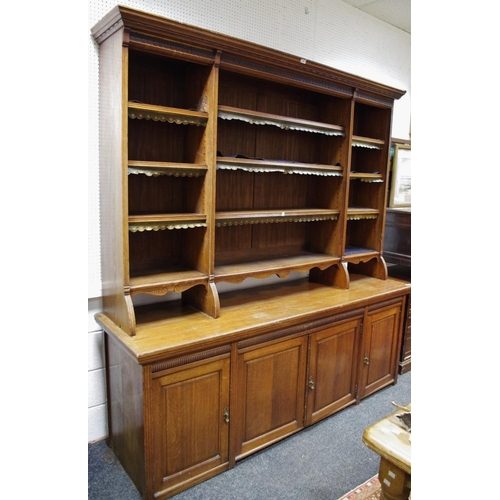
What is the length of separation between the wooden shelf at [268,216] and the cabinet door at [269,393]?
2.62 ft

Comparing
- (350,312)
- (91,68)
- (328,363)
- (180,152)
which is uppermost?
(91,68)

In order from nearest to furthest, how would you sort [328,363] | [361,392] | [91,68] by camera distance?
[91,68]
[328,363]
[361,392]

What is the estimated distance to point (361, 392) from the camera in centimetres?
320

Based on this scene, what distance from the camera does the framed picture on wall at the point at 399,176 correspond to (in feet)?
13.3

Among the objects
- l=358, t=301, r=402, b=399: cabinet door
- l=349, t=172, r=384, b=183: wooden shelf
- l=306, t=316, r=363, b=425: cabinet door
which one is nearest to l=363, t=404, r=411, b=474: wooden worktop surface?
l=306, t=316, r=363, b=425: cabinet door

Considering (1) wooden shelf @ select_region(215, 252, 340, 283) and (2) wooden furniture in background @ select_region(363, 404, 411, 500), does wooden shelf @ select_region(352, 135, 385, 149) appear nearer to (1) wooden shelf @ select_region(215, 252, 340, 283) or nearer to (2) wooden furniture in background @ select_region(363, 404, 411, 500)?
(1) wooden shelf @ select_region(215, 252, 340, 283)

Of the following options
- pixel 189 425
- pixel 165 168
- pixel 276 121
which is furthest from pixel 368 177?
pixel 189 425

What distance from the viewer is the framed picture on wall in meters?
4.07

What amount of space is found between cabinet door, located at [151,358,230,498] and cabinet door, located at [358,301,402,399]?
132cm

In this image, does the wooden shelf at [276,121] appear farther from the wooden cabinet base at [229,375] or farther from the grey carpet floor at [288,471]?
the grey carpet floor at [288,471]
